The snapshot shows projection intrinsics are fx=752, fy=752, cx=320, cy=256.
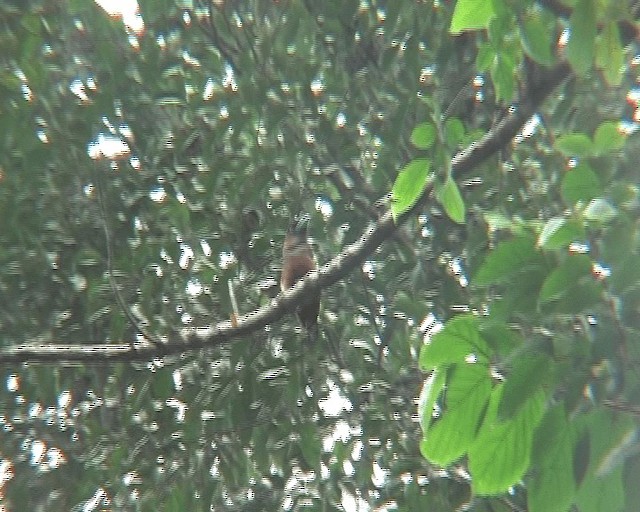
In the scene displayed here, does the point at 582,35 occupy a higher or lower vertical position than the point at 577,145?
higher

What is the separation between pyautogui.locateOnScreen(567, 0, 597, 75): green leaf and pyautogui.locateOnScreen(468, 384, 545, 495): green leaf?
1.45 ft

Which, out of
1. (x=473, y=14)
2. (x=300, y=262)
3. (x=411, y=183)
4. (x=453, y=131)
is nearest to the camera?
(x=473, y=14)

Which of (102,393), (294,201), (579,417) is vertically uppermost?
(294,201)

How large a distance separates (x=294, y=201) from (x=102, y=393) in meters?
0.92

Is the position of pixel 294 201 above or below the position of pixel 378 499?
above

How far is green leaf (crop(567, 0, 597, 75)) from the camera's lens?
38.1 inches

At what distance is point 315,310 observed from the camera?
7.33 feet

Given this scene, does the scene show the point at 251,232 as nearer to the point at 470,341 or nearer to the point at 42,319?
the point at 42,319

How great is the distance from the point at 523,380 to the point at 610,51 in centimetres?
54

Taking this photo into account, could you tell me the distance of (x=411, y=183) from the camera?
1.19m

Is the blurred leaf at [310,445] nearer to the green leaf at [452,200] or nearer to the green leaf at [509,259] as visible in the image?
the green leaf at [452,200]

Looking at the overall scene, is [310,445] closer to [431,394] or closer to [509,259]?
[431,394]

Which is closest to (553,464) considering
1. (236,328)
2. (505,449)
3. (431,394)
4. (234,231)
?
(505,449)

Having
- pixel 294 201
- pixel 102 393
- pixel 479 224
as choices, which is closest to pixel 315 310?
pixel 294 201
